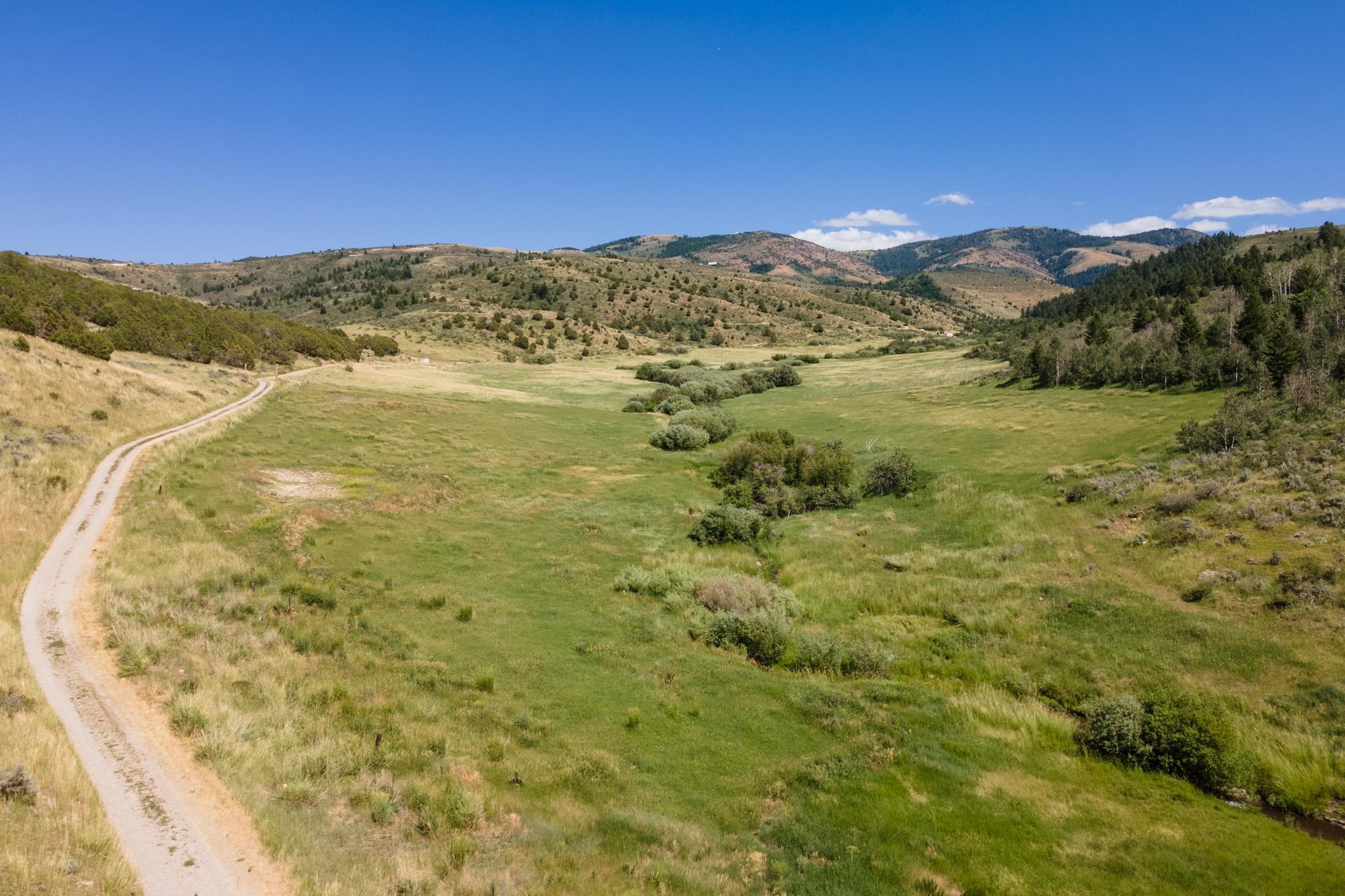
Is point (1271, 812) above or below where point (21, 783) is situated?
below

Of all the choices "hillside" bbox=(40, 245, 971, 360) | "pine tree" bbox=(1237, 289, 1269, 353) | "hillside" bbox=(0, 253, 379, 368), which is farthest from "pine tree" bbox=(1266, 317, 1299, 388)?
"hillside" bbox=(40, 245, 971, 360)

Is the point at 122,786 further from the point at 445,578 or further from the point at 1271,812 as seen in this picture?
the point at 1271,812

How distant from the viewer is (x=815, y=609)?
2311cm

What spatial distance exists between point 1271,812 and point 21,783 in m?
22.2

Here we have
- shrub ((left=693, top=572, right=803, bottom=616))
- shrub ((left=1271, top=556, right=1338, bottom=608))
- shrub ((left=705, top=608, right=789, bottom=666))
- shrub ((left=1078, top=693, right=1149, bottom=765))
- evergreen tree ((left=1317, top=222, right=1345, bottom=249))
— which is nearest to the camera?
shrub ((left=1078, top=693, right=1149, bottom=765))

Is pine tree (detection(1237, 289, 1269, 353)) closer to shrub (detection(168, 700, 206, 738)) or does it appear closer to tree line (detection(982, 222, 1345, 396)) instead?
tree line (detection(982, 222, 1345, 396))

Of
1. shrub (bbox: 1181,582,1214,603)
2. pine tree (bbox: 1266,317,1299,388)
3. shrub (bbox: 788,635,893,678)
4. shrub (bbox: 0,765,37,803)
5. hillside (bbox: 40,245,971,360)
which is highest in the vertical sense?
hillside (bbox: 40,245,971,360)

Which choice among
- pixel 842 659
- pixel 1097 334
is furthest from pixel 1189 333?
pixel 842 659

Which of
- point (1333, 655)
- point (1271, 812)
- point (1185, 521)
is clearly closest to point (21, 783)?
point (1271, 812)

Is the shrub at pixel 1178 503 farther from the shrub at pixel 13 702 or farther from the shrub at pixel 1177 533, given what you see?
the shrub at pixel 13 702

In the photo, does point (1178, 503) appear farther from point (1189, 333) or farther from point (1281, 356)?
point (1189, 333)

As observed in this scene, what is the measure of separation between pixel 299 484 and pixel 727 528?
22252 millimetres

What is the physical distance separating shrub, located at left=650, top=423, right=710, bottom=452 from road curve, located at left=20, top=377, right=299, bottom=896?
3698 centimetres

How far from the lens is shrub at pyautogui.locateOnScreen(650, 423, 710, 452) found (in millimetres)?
49781
